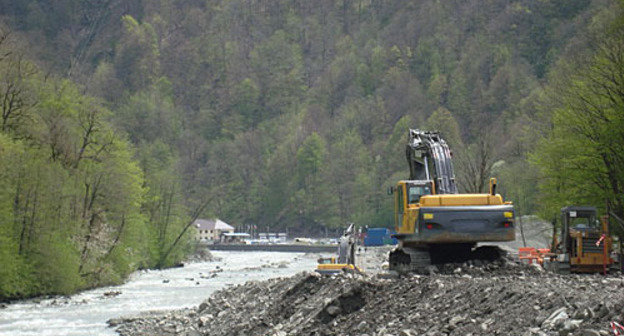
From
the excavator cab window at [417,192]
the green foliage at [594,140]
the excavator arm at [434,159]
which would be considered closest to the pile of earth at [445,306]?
the excavator cab window at [417,192]

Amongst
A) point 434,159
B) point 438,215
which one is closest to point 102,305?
point 434,159

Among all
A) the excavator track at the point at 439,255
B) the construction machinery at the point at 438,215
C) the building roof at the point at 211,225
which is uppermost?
the building roof at the point at 211,225

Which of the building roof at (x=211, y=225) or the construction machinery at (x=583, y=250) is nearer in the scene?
the construction machinery at (x=583, y=250)

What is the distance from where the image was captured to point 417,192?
2403 cm

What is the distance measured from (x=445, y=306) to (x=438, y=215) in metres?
5.34

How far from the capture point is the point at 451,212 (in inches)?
875

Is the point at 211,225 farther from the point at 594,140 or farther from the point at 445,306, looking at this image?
the point at 445,306

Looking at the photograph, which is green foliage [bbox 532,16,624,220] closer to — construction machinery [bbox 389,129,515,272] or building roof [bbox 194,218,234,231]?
construction machinery [bbox 389,129,515,272]

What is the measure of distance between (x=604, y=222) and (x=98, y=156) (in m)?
40.2

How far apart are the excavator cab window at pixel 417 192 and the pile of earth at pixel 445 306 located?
1982mm

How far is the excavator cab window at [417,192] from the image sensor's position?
24016 mm

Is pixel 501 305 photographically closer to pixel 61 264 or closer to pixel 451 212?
pixel 451 212

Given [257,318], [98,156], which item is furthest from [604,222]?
[98,156]

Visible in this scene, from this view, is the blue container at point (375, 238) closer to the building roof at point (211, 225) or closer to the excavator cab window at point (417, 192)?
the building roof at point (211, 225)
